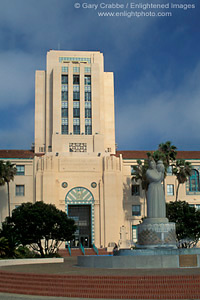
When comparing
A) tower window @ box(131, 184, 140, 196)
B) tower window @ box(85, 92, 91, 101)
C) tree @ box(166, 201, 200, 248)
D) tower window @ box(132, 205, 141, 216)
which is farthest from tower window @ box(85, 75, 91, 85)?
tree @ box(166, 201, 200, 248)

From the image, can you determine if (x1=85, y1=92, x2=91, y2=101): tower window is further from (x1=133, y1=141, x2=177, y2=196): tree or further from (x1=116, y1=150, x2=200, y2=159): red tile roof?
(x1=133, y1=141, x2=177, y2=196): tree

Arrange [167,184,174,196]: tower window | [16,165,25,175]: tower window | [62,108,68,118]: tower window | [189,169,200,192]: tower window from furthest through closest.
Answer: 1. [62,108,68,118]: tower window
2. [189,169,200,192]: tower window
3. [167,184,174,196]: tower window
4. [16,165,25,175]: tower window

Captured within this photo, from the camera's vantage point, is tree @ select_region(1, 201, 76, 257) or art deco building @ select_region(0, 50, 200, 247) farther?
art deco building @ select_region(0, 50, 200, 247)

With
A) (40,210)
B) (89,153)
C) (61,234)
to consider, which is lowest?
(61,234)

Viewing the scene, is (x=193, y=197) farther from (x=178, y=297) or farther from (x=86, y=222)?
(x=178, y=297)

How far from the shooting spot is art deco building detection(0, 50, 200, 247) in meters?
59.3

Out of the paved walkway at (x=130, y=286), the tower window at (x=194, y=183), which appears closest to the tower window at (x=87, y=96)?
the tower window at (x=194, y=183)

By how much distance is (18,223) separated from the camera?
145ft

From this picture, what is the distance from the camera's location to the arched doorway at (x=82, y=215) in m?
59.6

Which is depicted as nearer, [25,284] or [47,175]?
[25,284]

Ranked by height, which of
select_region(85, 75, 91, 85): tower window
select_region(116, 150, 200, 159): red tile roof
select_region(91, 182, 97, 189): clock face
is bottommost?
select_region(91, 182, 97, 189): clock face

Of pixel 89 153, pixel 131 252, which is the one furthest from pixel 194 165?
pixel 131 252

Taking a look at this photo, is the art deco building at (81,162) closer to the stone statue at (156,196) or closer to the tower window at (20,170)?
the tower window at (20,170)

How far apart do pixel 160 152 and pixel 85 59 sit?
26762 mm
